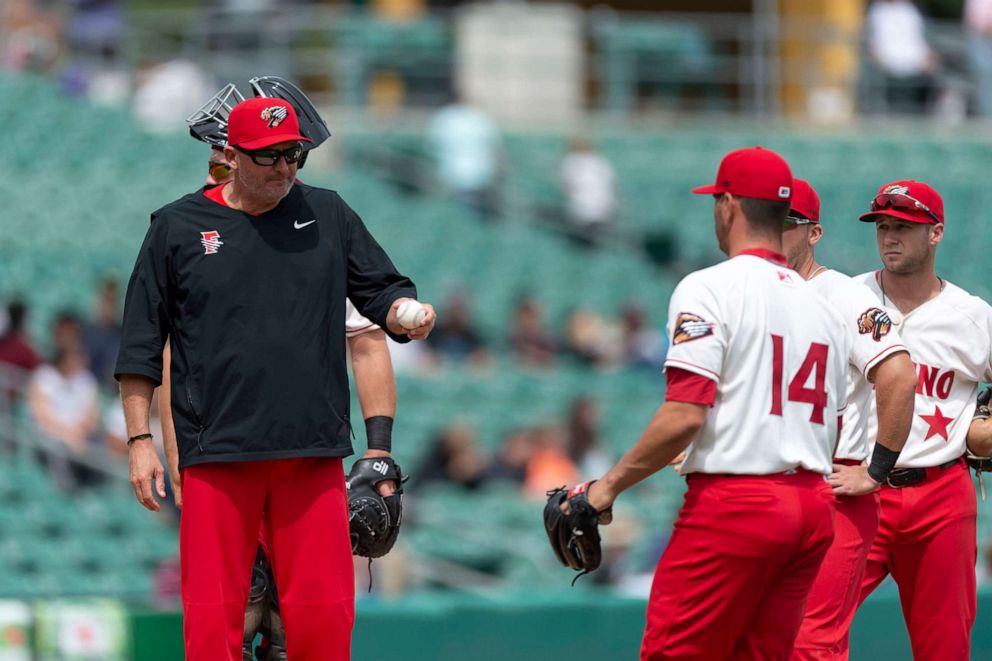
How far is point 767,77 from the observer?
21.5 m

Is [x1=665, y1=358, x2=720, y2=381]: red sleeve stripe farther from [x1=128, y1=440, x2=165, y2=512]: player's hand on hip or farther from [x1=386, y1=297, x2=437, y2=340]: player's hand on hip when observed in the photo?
[x1=128, y1=440, x2=165, y2=512]: player's hand on hip

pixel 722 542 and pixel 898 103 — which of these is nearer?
pixel 722 542

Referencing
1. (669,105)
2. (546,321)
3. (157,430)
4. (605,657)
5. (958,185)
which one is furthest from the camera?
(669,105)

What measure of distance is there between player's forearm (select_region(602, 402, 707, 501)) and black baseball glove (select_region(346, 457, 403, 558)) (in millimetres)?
1060

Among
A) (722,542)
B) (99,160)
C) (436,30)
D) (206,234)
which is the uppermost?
(436,30)

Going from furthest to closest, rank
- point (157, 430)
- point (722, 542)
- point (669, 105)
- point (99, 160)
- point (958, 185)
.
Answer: point (669, 105), point (958, 185), point (99, 160), point (157, 430), point (722, 542)

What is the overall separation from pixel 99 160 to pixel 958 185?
8977 mm

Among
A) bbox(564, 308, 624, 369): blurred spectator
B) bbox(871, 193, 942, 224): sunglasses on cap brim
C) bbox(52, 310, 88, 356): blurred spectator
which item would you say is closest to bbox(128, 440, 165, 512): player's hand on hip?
bbox(871, 193, 942, 224): sunglasses on cap brim

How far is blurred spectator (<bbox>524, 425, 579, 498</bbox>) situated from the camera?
12.1m

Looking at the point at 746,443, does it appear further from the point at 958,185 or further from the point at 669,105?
the point at 669,105

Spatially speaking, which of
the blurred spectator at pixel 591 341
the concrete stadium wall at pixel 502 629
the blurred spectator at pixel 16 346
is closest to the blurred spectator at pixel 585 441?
the blurred spectator at pixel 591 341

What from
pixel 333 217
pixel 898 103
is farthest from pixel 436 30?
Result: pixel 333 217

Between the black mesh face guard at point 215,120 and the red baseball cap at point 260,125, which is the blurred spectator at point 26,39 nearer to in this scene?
the black mesh face guard at point 215,120

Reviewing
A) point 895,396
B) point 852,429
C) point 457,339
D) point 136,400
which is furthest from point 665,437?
point 457,339
